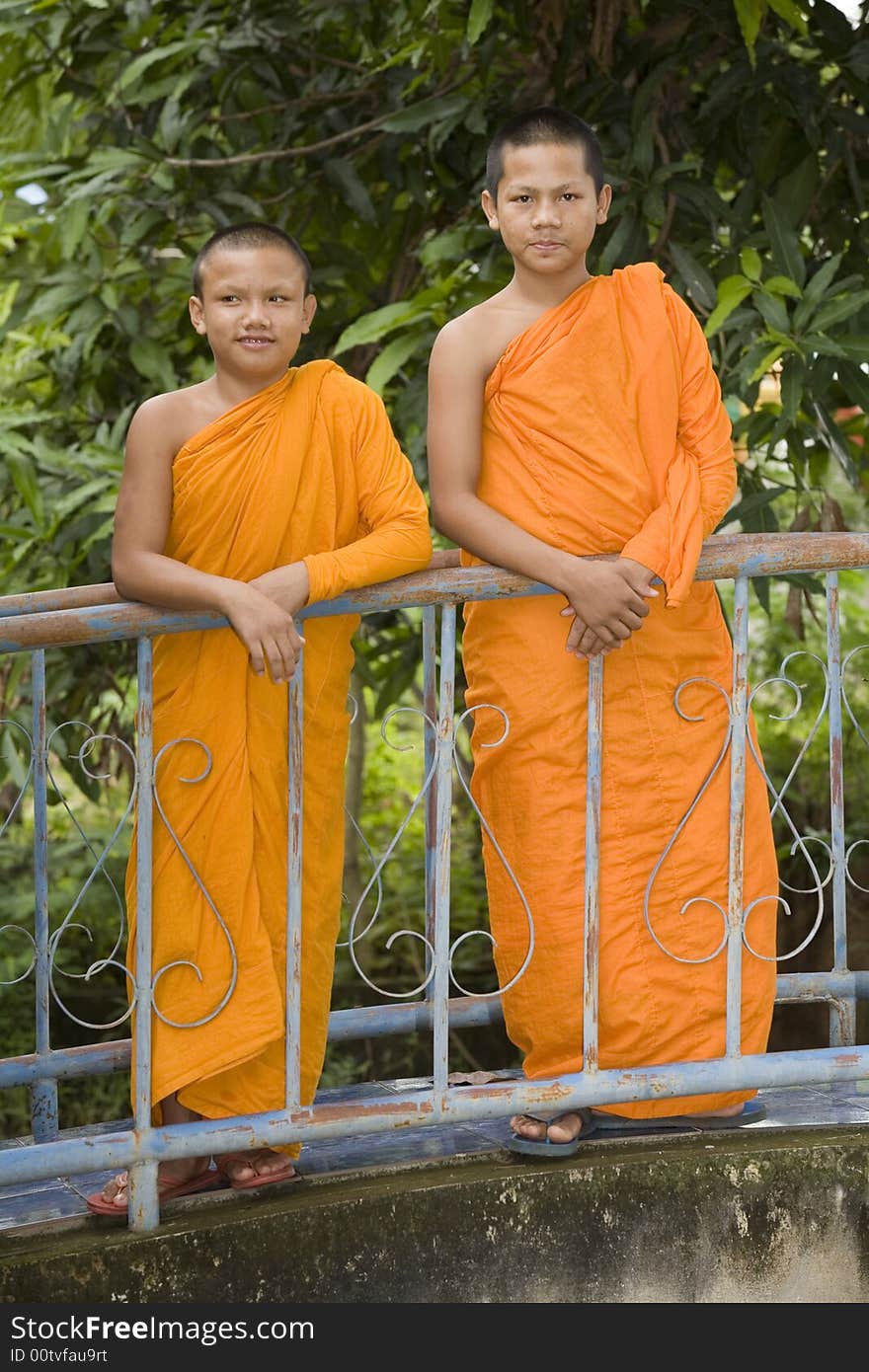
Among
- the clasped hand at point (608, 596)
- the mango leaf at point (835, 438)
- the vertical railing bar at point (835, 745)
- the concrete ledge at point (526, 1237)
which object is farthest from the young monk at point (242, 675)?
the mango leaf at point (835, 438)

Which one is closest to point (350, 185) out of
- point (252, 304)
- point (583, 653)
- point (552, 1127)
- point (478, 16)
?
point (478, 16)

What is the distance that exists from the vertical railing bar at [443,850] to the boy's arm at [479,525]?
0.54ft

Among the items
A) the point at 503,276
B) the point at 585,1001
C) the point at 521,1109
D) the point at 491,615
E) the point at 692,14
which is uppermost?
the point at 692,14

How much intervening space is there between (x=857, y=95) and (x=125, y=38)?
1.77m

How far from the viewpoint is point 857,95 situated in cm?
376

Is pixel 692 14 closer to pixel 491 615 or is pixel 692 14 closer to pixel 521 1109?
pixel 491 615

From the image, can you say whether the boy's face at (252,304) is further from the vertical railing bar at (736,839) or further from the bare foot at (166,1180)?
the bare foot at (166,1180)

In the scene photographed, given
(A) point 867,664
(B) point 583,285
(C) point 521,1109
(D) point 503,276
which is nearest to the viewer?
(C) point 521,1109

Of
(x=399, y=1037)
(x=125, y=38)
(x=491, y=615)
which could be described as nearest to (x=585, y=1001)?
(x=491, y=615)

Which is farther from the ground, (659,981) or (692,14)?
(692,14)

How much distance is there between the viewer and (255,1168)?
2771mm

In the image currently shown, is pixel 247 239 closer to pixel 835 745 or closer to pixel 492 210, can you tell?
pixel 492 210

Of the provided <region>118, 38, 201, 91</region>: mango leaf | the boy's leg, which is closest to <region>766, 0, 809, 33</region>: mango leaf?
<region>118, 38, 201, 91</region>: mango leaf

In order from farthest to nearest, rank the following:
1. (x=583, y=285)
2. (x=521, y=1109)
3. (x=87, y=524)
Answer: (x=87, y=524)
(x=583, y=285)
(x=521, y=1109)
